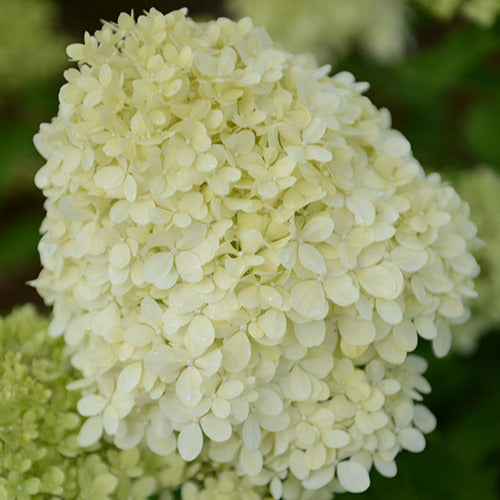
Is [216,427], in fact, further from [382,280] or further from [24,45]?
[24,45]

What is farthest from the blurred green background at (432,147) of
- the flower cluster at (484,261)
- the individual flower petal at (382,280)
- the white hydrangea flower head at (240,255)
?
the individual flower petal at (382,280)

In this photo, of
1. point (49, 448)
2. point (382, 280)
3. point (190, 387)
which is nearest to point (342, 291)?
point (382, 280)

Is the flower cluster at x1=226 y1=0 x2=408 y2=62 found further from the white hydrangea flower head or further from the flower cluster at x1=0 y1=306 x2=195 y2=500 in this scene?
the flower cluster at x1=0 y1=306 x2=195 y2=500

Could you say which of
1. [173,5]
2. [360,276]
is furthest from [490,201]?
[173,5]

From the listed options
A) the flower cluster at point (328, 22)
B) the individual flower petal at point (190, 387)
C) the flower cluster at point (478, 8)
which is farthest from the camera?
the flower cluster at point (328, 22)

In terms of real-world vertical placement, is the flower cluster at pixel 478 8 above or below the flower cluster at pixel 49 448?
above

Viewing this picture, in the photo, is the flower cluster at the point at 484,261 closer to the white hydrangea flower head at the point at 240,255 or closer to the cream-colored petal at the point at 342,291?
the white hydrangea flower head at the point at 240,255
